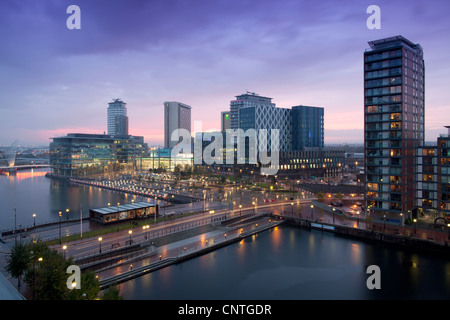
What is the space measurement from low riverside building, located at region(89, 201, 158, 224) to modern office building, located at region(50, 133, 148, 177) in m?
76.4

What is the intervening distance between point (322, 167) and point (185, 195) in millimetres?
51088

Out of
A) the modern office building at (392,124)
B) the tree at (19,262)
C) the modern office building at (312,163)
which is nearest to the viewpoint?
the tree at (19,262)

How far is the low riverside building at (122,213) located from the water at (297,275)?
1245 cm

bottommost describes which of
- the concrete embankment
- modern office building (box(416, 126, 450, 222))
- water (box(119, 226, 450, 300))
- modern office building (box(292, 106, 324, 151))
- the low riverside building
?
water (box(119, 226, 450, 300))

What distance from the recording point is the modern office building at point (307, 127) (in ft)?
361

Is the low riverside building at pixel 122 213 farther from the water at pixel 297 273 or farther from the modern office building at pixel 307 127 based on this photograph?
the modern office building at pixel 307 127

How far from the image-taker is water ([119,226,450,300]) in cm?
2189

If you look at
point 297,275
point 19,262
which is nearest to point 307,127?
point 297,275

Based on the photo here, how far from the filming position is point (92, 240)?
92.9ft

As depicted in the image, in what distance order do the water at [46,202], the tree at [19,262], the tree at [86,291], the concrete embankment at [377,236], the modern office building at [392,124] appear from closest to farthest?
the tree at [86,291] < the tree at [19,262] < the concrete embankment at [377,236] < the modern office building at [392,124] < the water at [46,202]

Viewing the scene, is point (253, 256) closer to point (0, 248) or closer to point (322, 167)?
point (0, 248)

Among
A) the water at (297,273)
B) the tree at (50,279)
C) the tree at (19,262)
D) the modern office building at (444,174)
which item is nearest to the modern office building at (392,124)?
the modern office building at (444,174)

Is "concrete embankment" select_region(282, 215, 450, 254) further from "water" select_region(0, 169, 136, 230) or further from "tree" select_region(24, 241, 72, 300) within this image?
"water" select_region(0, 169, 136, 230)
